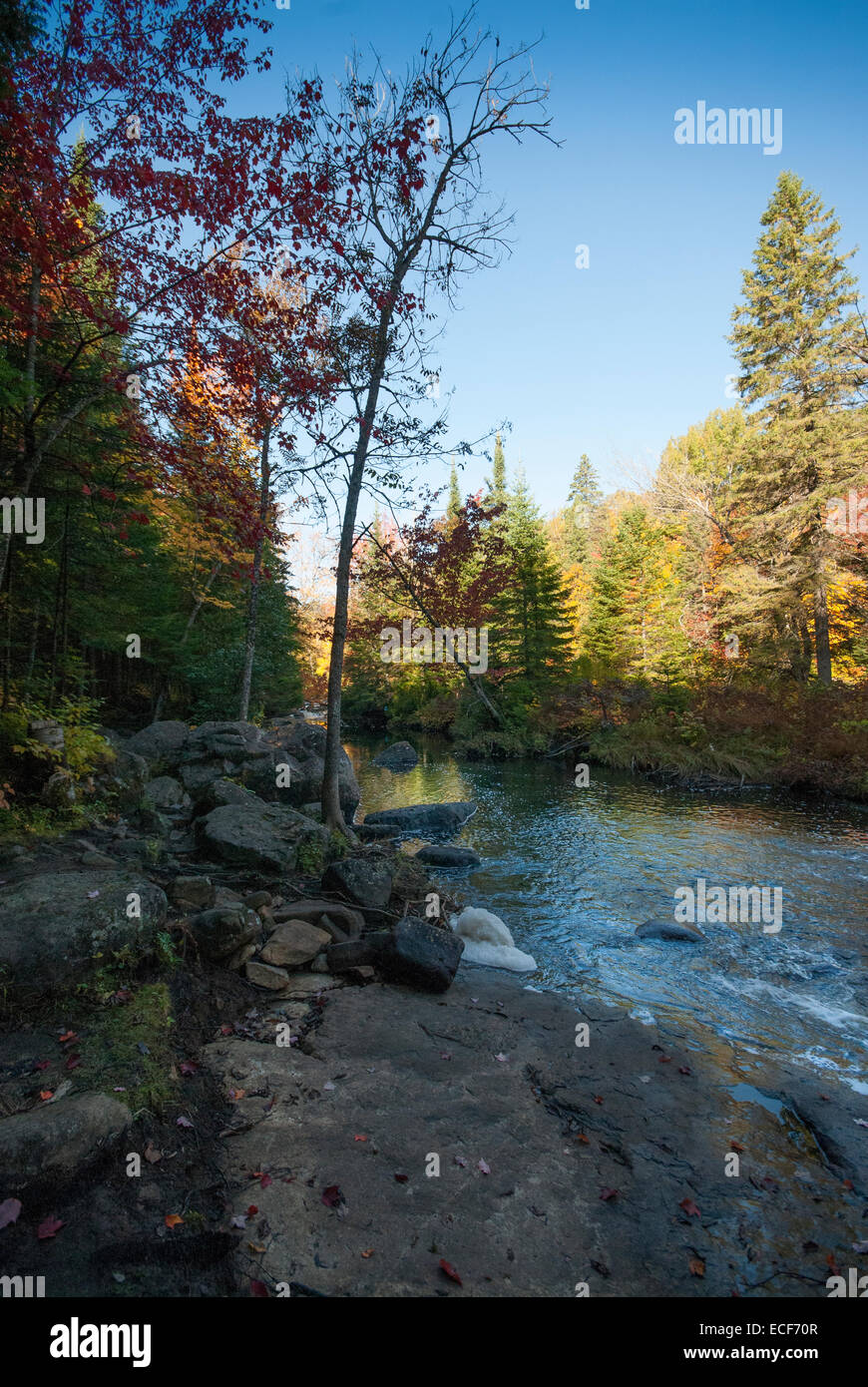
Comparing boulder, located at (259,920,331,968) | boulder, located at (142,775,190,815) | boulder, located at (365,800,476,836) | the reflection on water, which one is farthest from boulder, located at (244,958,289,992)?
boulder, located at (365,800,476,836)

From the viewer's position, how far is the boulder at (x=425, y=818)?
14.2 metres

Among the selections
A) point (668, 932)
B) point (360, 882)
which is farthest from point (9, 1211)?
point (668, 932)

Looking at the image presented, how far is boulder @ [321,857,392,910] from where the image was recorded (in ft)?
24.7

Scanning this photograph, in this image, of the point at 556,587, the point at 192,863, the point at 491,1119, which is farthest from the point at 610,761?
the point at 491,1119

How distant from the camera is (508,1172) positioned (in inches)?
145

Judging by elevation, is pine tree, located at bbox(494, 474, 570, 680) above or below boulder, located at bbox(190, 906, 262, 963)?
→ above

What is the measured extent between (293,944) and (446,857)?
17.8ft

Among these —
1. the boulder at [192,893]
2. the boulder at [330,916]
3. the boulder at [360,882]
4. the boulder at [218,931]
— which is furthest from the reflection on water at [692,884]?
the boulder at [192,893]

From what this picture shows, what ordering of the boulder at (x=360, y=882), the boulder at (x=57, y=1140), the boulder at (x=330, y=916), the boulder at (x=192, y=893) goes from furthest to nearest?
the boulder at (x=360, y=882), the boulder at (x=330, y=916), the boulder at (x=192, y=893), the boulder at (x=57, y=1140)

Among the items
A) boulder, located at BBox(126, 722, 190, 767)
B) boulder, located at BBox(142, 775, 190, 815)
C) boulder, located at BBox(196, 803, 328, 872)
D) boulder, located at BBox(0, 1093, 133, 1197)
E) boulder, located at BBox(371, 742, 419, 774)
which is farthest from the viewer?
boulder, located at BBox(371, 742, 419, 774)

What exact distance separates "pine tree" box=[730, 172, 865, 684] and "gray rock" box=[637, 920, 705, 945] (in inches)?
706

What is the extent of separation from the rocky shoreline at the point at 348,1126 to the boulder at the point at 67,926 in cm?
2

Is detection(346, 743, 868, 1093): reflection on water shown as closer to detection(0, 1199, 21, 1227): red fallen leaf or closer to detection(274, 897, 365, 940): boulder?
detection(274, 897, 365, 940): boulder

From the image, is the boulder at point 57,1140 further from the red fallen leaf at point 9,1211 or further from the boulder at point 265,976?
the boulder at point 265,976
